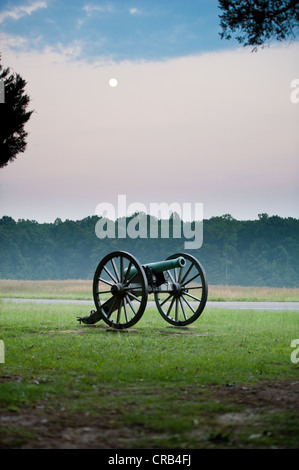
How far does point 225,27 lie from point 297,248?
179 feet

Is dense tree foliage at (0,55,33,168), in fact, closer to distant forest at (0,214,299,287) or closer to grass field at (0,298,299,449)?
grass field at (0,298,299,449)

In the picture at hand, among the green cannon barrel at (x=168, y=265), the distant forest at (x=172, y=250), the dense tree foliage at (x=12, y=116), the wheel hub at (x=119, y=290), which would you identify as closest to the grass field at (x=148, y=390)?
the wheel hub at (x=119, y=290)

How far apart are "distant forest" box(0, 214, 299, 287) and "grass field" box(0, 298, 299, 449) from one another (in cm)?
4763

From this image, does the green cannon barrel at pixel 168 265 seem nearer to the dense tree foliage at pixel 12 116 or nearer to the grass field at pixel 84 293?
the dense tree foliage at pixel 12 116

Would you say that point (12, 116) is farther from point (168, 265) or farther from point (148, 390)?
point (148, 390)

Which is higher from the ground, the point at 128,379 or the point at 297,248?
the point at 297,248

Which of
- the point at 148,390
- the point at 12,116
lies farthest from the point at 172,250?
the point at 148,390

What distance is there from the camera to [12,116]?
41.6ft

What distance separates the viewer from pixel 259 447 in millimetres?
4266

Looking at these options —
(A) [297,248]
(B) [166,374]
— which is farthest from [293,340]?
(A) [297,248]

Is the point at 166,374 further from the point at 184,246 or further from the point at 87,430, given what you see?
the point at 184,246

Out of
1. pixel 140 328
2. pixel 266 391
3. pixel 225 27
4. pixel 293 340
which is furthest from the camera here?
pixel 140 328
